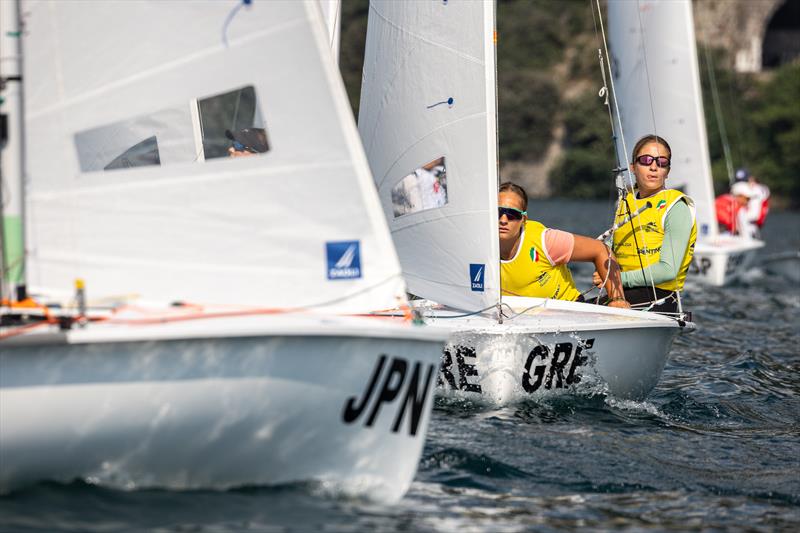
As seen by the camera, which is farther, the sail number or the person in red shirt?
the person in red shirt

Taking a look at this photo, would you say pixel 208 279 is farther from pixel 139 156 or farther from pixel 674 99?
pixel 674 99

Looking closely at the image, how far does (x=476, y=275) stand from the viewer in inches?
295

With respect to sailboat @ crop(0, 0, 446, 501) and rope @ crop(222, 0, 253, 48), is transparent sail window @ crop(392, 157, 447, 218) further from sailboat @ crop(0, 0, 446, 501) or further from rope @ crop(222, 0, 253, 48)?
rope @ crop(222, 0, 253, 48)

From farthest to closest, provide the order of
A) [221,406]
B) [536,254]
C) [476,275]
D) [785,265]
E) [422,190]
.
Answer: [785,265]
[536,254]
[422,190]
[476,275]
[221,406]

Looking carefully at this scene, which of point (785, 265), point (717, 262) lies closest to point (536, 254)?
point (717, 262)

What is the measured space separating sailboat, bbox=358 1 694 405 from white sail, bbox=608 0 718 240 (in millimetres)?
7892

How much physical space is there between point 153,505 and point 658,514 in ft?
7.03

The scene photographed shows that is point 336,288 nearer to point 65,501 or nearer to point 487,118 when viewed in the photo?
point 65,501

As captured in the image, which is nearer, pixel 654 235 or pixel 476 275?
pixel 476 275

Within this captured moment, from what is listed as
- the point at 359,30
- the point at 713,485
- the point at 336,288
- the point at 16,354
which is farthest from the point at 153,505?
the point at 359,30

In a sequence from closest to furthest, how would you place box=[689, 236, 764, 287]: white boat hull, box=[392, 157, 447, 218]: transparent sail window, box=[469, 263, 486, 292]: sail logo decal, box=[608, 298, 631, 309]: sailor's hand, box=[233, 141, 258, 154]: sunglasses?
box=[233, 141, 258, 154]: sunglasses, box=[469, 263, 486, 292]: sail logo decal, box=[392, 157, 447, 218]: transparent sail window, box=[608, 298, 631, 309]: sailor's hand, box=[689, 236, 764, 287]: white boat hull

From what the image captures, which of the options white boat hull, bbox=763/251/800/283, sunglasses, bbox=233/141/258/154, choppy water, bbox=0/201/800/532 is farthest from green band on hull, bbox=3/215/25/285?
white boat hull, bbox=763/251/800/283

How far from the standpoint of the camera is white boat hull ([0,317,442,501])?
499 cm

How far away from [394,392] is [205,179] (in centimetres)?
119
